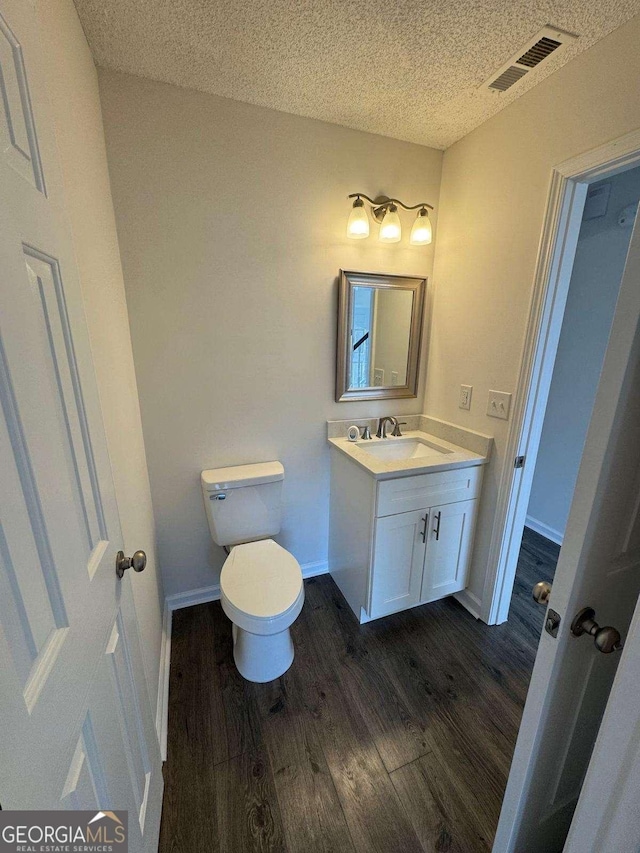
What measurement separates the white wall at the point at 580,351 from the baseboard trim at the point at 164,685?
2.35m

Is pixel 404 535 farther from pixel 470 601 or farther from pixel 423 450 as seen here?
pixel 470 601

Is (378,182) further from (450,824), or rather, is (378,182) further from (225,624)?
(450,824)

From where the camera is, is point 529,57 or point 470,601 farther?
point 470,601

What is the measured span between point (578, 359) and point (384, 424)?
158 centimetres

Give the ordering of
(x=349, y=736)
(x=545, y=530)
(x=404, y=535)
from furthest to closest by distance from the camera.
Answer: (x=545, y=530)
(x=404, y=535)
(x=349, y=736)

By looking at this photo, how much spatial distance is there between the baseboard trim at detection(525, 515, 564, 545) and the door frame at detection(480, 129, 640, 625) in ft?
3.67

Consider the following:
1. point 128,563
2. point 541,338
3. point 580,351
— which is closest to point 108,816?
point 128,563

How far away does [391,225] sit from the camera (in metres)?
1.74

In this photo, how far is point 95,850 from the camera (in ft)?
1.94

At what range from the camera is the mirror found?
184cm

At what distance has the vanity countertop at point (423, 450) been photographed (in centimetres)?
158

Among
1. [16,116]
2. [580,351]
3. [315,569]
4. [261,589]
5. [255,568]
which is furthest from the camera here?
[580,351]

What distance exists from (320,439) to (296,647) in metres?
1.07

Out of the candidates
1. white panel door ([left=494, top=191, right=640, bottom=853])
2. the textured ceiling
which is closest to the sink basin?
white panel door ([left=494, top=191, right=640, bottom=853])
